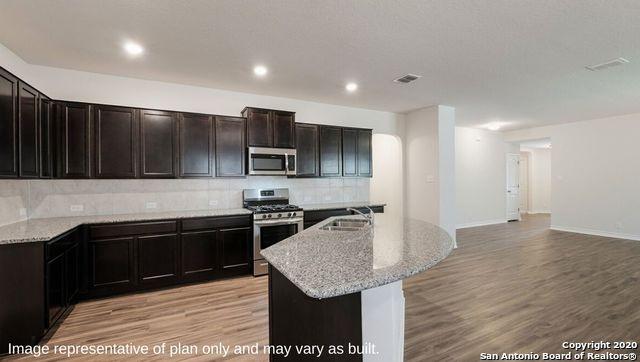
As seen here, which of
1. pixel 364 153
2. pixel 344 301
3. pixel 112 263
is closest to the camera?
pixel 344 301

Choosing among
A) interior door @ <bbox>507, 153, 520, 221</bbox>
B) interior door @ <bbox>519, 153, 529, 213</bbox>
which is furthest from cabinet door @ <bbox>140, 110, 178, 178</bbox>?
interior door @ <bbox>519, 153, 529, 213</bbox>

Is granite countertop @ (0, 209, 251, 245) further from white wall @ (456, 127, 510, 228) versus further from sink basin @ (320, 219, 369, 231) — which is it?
white wall @ (456, 127, 510, 228)

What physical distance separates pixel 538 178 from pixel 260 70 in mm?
11284

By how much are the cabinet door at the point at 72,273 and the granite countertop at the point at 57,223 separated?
27cm

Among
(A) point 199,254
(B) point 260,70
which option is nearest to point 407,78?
(B) point 260,70

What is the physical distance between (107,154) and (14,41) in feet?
4.42

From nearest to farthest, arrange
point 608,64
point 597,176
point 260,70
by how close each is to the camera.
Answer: point 608,64 → point 260,70 → point 597,176

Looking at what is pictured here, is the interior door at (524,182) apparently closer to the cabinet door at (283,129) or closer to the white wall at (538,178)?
the white wall at (538,178)

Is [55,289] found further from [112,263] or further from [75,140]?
[75,140]

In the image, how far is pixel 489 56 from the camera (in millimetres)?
3248

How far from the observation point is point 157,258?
3.52 metres

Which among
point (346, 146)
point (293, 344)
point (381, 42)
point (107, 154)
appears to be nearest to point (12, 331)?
point (107, 154)

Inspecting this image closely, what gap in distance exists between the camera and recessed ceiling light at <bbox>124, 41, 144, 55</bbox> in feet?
9.70

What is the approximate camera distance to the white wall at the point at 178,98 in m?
3.52
